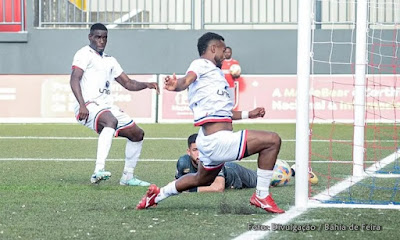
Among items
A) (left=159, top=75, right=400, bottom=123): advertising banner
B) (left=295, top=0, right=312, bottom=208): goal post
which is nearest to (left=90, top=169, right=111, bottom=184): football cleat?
(left=295, top=0, right=312, bottom=208): goal post

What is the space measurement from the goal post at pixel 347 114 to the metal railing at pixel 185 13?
1.69ft

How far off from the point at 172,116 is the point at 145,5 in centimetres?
297

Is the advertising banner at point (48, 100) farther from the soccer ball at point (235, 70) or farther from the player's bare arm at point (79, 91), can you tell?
the player's bare arm at point (79, 91)

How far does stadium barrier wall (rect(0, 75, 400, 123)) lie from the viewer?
67.9ft

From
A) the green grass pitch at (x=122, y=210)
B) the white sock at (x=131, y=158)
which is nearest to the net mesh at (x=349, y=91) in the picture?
the green grass pitch at (x=122, y=210)

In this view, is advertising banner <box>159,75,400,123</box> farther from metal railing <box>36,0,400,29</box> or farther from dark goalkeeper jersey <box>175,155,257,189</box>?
dark goalkeeper jersey <box>175,155,257,189</box>

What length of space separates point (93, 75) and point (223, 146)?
10.8 ft

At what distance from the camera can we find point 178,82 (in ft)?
24.6

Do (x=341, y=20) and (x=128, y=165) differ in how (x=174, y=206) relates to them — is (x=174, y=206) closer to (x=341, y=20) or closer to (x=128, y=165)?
(x=128, y=165)

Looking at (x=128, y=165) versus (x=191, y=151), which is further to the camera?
(x=128, y=165)

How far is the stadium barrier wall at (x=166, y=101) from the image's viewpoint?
20.7 m

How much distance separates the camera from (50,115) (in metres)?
21.1

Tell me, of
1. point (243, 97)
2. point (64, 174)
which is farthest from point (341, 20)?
point (64, 174)

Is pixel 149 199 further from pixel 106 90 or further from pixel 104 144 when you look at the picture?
pixel 106 90
